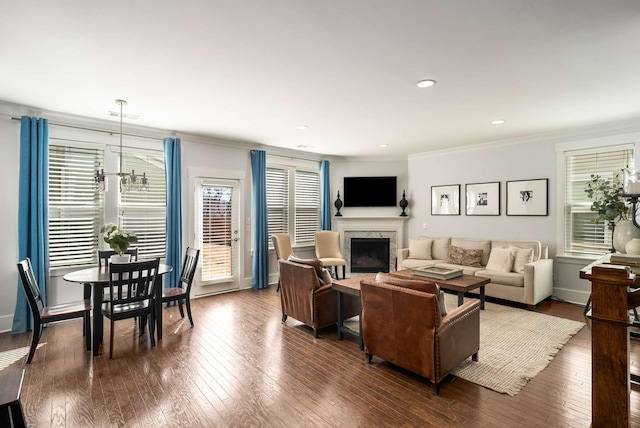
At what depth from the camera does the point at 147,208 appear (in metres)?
4.96

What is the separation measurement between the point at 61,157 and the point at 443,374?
515 cm

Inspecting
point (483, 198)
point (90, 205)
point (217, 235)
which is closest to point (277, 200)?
A: point (217, 235)

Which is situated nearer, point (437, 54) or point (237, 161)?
point (437, 54)

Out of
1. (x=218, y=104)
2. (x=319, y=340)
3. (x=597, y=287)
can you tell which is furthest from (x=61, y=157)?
(x=597, y=287)

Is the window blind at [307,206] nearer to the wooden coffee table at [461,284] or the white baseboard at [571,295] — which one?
the wooden coffee table at [461,284]

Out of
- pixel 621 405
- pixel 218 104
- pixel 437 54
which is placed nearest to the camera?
pixel 621 405

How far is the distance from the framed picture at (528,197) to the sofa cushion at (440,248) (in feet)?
3.95

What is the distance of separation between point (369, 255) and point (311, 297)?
384 centimetres

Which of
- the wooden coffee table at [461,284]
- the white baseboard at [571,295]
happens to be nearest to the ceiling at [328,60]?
→ the wooden coffee table at [461,284]

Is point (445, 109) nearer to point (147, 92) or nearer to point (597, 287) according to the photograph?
point (597, 287)

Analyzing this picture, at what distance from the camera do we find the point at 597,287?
165 cm

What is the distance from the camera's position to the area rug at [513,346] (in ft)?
9.13

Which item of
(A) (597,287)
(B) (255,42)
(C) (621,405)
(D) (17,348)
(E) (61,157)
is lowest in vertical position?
(D) (17,348)

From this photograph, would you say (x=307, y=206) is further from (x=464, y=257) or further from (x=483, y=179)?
(x=483, y=179)
